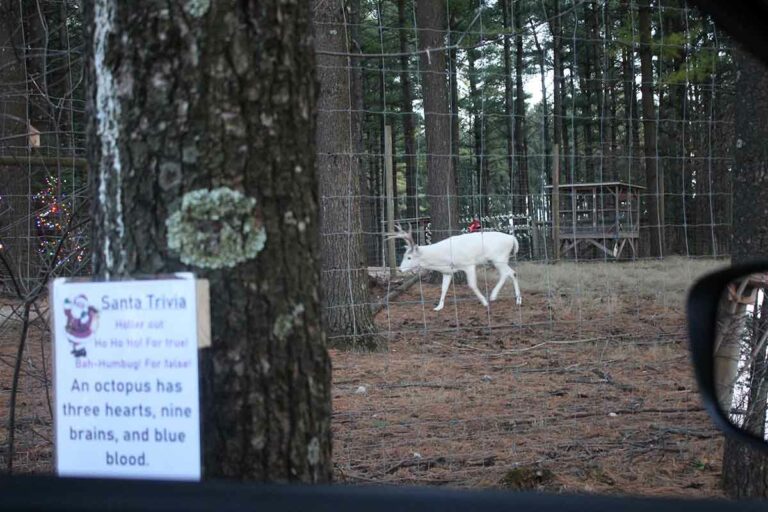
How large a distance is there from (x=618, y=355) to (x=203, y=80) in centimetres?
763

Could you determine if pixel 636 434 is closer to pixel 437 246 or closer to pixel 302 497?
pixel 302 497

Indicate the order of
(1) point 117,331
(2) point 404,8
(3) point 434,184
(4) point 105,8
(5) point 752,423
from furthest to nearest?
(2) point 404,8
(3) point 434,184
(5) point 752,423
(4) point 105,8
(1) point 117,331

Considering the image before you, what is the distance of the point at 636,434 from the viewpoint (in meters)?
5.98

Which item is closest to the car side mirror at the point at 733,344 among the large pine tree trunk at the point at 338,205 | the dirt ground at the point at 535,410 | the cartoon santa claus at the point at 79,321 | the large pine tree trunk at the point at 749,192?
the large pine tree trunk at the point at 749,192

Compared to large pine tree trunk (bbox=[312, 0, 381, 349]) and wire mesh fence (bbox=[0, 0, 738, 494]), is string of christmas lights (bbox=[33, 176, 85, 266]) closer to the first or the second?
wire mesh fence (bbox=[0, 0, 738, 494])

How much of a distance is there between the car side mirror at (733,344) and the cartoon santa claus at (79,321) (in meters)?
1.20

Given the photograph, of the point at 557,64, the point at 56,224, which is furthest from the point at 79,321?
the point at 557,64

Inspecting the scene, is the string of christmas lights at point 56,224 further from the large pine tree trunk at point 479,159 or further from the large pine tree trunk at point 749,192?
the large pine tree trunk at point 749,192

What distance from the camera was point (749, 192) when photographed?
14.8ft

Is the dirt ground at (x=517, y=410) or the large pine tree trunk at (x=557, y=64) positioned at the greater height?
the large pine tree trunk at (x=557, y=64)

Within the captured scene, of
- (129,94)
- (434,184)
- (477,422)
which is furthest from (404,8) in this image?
(129,94)

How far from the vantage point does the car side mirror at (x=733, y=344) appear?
1783mm

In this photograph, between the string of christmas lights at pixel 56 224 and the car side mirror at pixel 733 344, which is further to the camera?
the string of christmas lights at pixel 56 224

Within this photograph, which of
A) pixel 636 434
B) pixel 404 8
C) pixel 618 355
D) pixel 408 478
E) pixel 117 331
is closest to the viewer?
pixel 117 331
